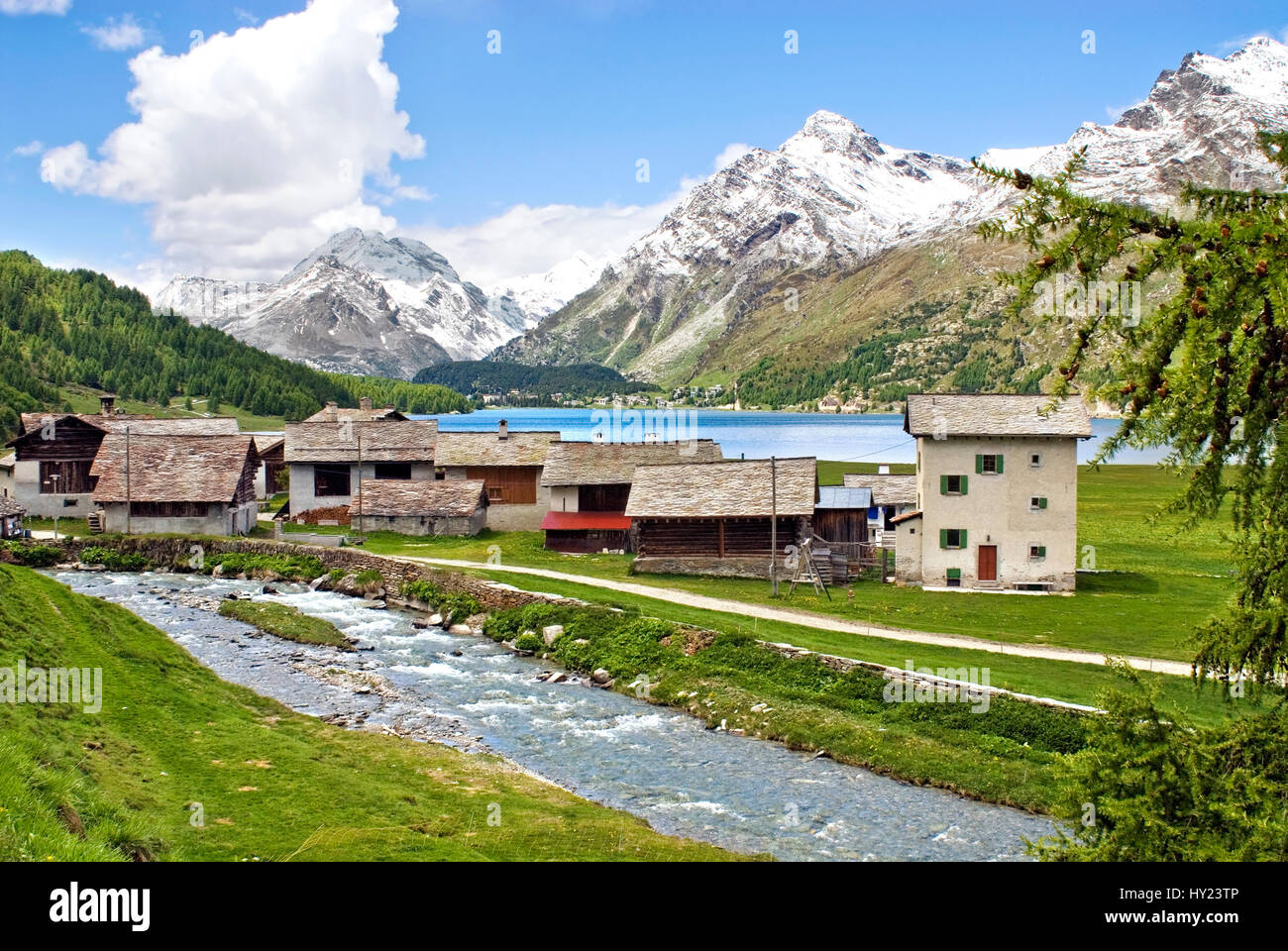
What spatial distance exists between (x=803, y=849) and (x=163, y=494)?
59.4m

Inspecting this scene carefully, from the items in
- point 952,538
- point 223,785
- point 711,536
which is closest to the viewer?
point 223,785

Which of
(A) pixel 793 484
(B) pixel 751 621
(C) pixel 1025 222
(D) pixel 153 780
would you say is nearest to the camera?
(C) pixel 1025 222

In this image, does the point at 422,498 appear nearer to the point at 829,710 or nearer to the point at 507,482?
the point at 507,482

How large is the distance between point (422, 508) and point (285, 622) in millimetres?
25175

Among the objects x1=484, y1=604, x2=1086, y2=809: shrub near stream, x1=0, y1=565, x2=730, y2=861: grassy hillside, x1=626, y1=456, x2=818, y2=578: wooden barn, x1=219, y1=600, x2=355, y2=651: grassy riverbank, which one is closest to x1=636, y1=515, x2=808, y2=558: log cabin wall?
x1=626, y1=456, x2=818, y2=578: wooden barn

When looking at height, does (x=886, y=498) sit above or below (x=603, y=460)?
below

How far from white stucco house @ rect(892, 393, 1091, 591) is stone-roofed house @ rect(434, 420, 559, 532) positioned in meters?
31.9

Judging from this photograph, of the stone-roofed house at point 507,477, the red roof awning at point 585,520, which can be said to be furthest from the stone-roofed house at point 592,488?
the stone-roofed house at point 507,477

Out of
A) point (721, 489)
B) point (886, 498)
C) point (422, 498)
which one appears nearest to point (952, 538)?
point (886, 498)

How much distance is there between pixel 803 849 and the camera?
2194 cm

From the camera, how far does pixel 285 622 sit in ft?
150
